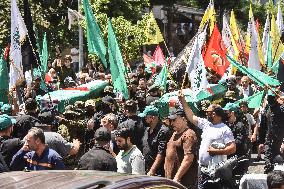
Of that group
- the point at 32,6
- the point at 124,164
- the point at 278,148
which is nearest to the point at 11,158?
the point at 124,164

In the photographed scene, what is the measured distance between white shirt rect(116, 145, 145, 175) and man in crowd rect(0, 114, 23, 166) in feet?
4.03

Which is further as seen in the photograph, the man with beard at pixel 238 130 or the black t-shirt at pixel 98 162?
the man with beard at pixel 238 130

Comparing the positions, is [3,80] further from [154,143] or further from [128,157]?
[128,157]

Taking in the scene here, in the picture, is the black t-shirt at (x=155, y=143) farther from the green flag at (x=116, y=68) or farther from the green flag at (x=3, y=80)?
the green flag at (x=3, y=80)

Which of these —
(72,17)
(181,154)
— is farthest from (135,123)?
(72,17)

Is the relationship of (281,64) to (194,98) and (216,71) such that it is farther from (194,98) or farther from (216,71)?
(216,71)

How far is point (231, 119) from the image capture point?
8.80 m

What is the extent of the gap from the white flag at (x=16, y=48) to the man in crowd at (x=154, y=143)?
4.39 meters

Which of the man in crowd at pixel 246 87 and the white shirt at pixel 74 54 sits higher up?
the man in crowd at pixel 246 87

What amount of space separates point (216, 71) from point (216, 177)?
291 inches

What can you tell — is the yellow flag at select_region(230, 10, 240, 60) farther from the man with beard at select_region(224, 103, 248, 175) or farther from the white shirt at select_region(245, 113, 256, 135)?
the man with beard at select_region(224, 103, 248, 175)

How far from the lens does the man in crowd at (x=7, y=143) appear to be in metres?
7.25

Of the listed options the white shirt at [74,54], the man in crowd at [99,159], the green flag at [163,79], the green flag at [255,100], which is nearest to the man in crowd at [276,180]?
the man in crowd at [99,159]

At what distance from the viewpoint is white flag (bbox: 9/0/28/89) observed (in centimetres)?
1242
